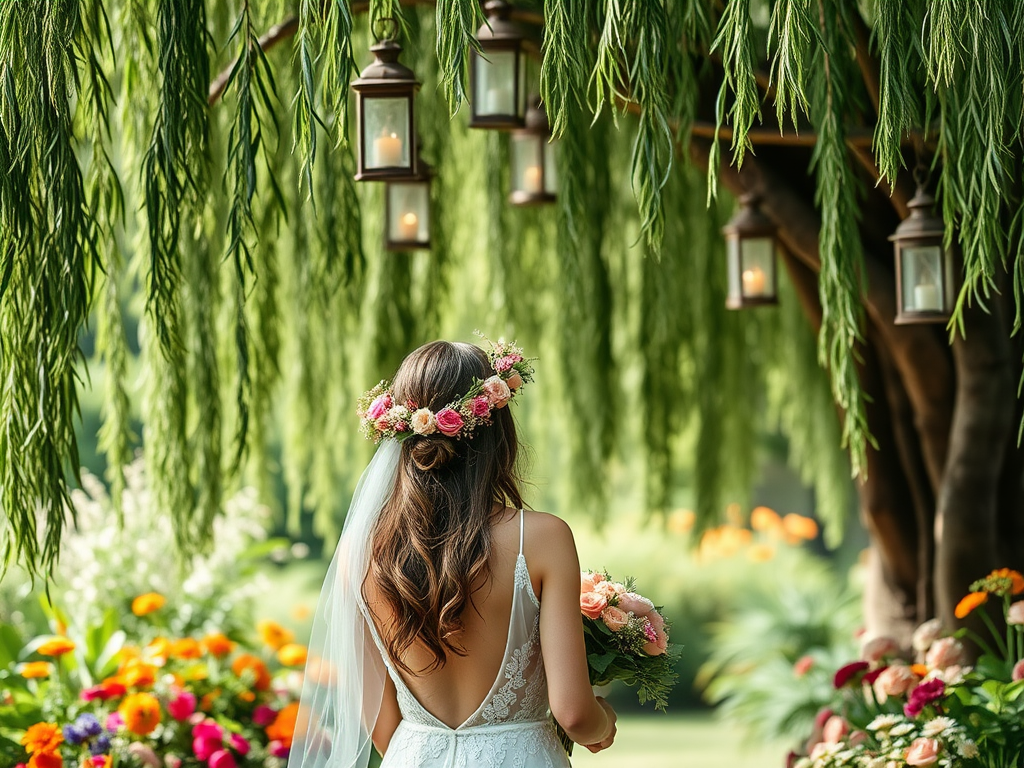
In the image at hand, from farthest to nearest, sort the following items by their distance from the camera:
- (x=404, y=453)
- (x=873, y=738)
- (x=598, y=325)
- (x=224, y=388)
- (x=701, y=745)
Answer: (x=701, y=745), (x=598, y=325), (x=224, y=388), (x=873, y=738), (x=404, y=453)

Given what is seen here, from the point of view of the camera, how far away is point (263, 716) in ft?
13.0

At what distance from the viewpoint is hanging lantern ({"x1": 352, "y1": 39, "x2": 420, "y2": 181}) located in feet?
9.85

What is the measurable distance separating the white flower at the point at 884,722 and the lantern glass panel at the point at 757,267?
1428mm

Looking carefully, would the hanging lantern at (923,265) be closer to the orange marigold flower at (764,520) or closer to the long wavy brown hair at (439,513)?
the long wavy brown hair at (439,513)

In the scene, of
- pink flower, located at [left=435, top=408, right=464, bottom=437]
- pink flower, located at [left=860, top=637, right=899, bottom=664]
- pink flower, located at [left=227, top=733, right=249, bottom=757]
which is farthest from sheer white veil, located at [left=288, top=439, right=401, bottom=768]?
pink flower, located at [left=860, top=637, right=899, bottom=664]

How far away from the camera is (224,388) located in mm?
4406

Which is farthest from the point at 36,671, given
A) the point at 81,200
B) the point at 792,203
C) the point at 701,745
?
the point at 701,745

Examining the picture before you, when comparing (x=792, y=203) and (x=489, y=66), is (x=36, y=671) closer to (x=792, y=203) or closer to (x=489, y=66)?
(x=489, y=66)

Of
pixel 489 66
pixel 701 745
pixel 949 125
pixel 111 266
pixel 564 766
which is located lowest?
pixel 701 745

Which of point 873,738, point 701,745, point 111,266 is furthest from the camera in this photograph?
point 701,745

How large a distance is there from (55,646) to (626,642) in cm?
199

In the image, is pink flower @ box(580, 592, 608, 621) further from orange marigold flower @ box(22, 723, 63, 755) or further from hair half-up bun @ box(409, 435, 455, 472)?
orange marigold flower @ box(22, 723, 63, 755)

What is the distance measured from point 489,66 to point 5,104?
4.26 ft

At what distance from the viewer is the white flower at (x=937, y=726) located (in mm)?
3043
